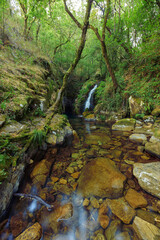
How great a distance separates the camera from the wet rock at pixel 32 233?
5.12ft

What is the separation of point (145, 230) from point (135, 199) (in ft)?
1.75

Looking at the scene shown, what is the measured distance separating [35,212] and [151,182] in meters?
2.33

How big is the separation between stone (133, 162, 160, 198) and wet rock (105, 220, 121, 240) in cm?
91

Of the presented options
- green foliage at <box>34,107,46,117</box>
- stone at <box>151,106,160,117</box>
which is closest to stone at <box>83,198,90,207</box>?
green foliage at <box>34,107,46,117</box>

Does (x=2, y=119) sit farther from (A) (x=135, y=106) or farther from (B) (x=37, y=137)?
(A) (x=135, y=106)

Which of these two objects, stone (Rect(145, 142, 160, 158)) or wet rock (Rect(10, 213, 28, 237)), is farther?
stone (Rect(145, 142, 160, 158))

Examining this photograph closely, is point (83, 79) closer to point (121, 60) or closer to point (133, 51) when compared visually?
point (121, 60)

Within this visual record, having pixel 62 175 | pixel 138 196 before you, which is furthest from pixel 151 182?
pixel 62 175

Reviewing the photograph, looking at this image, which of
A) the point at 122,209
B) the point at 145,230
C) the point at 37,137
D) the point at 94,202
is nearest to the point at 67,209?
the point at 94,202

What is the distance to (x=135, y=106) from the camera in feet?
22.7

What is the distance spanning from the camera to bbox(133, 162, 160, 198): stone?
213cm

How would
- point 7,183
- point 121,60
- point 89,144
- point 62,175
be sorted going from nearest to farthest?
point 7,183
point 62,175
point 89,144
point 121,60

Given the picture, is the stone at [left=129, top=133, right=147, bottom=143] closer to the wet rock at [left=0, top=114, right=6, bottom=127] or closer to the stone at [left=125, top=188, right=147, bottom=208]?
the stone at [left=125, top=188, right=147, bottom=208]

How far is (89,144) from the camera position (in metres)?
4.62
